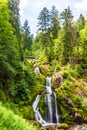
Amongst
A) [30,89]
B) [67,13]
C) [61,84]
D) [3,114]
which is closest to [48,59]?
[67,13]

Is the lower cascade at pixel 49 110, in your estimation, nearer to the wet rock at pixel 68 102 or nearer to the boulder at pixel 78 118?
the wet rock at pixel 68 102

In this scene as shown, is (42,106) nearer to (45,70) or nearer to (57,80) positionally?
(57,80)

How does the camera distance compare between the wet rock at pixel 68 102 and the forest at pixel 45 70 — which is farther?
the wet rock at pixel 68 102

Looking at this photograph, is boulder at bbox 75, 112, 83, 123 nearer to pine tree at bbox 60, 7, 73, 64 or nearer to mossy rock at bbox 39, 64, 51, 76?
mossy rock at bbox 39, 64, 51, 76

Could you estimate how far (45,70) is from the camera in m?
50.2

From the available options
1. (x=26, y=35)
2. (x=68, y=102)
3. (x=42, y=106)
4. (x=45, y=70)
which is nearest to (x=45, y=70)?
(x=45, y=70)

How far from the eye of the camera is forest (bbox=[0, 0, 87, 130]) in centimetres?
3503

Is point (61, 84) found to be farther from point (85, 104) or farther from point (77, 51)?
point (77, 51)

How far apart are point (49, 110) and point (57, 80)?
684 cm

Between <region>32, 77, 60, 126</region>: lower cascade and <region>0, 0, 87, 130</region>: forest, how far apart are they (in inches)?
21.4

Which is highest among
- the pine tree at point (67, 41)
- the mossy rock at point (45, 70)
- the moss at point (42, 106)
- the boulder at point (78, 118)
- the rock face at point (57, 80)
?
the pine tree at point (67, 41)

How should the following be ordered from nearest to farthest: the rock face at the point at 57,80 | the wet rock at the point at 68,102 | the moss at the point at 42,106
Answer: the moss at the point at 42,106
the wet rock at the point at 68,102
the rock face at the point at 57,80

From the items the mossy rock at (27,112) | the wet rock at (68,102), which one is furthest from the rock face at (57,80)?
the mossy rock at (27,112)

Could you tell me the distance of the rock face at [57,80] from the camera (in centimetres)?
4441
